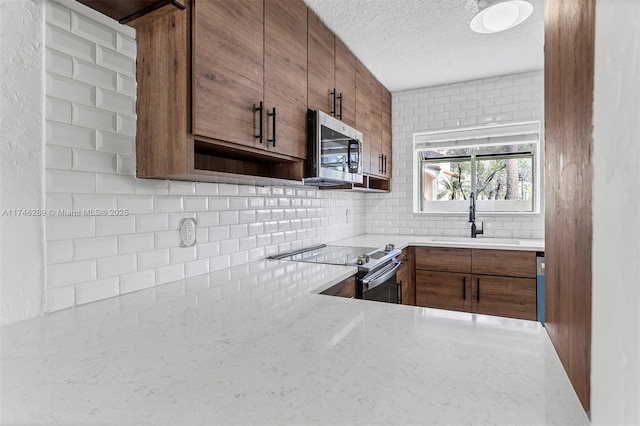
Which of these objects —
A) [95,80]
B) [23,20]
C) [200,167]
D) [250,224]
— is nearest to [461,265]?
[250,224]

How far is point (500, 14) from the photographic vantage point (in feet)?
6.60

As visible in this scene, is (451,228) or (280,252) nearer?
(280,252)

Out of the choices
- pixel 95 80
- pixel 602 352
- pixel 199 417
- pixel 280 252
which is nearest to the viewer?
→ pixel 602 352

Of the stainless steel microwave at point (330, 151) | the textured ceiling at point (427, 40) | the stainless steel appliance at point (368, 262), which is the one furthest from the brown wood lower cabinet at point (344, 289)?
the textured ceiling at point (427, 40)

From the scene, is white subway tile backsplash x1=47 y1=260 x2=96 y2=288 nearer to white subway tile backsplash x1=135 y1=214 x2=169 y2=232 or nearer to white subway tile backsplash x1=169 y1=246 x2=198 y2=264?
white subway tile backsplash x1=135 y1=214 x2=169 y2=232

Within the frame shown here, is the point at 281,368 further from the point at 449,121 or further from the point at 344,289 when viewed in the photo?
the point at 449,121

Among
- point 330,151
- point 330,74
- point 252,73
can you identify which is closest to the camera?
point 252,73

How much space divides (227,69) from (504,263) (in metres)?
2.52

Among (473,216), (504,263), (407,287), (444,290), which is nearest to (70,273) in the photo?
(407,287)

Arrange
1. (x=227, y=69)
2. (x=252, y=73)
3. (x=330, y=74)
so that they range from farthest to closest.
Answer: (x=330, y=74), (x=252, y=73), (x=227, y=69)

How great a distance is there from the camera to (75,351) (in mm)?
799

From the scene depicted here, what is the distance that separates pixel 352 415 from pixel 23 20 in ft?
4.60

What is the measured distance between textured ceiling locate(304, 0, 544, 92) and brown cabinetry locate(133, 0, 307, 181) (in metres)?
0.60

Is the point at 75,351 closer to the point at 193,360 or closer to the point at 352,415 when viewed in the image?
the point at 193,360
